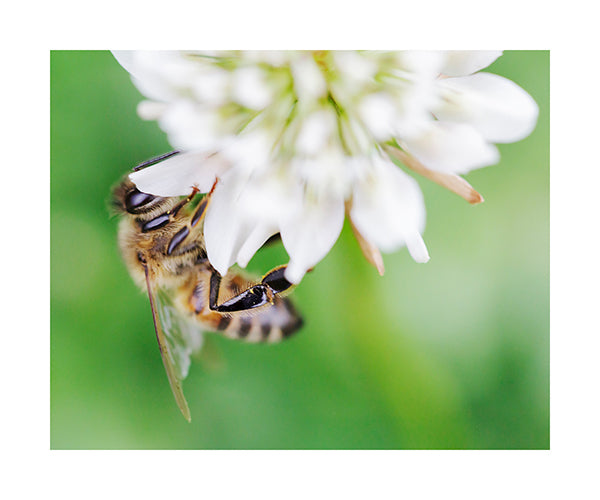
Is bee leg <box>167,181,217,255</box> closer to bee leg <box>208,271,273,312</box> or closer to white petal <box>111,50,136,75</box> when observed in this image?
bee leg <box>208,271,273,312</box>

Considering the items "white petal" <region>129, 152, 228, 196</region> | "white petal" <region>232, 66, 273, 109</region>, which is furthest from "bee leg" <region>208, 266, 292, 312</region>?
"white petal" <region>232, 66, 273, 109</region>

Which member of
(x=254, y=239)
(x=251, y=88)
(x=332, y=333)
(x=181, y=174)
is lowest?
(x=332, y=333)

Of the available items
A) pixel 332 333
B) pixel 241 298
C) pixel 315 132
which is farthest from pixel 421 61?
pixel 332 333

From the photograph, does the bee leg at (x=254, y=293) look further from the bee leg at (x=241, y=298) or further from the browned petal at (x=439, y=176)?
the browned petal at (x=439, y=176)

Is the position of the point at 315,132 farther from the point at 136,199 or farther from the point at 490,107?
the point at 136,199

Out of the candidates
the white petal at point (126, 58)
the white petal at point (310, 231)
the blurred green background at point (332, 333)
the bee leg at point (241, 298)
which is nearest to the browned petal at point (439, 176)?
the white petal at point (310, 231)
